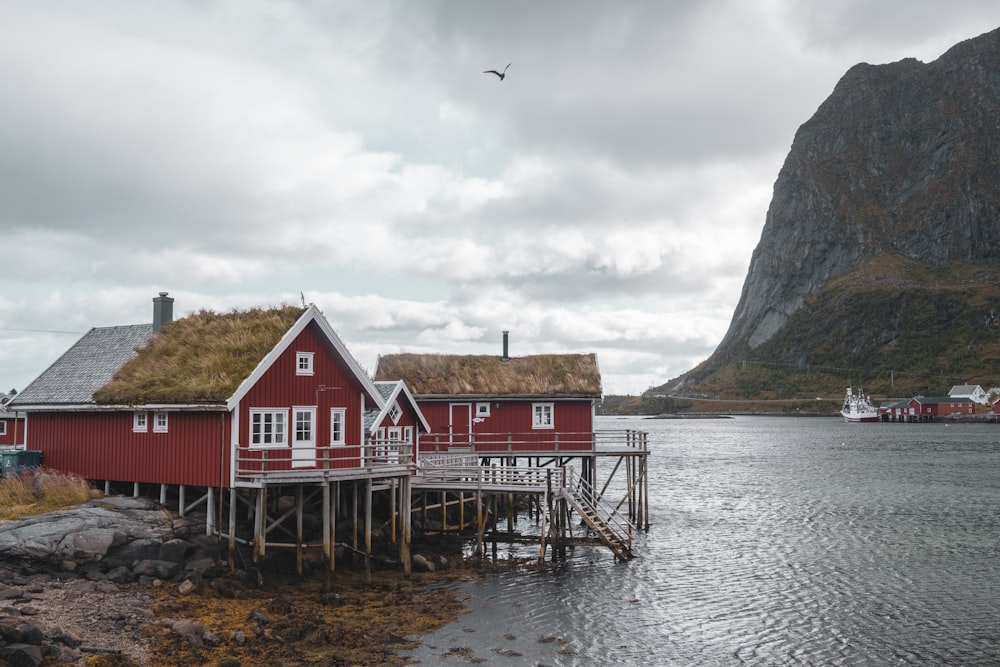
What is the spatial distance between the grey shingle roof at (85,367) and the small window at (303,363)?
301 inches

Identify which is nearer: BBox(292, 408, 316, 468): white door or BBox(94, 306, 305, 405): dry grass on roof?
BBox(94, 306, 305, 405): dry grass on roof

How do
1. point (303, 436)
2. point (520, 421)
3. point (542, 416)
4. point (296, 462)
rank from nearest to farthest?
point (296, 462), point (303, 436), point (542, 416), point (520, 421)

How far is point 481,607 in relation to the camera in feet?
85.4

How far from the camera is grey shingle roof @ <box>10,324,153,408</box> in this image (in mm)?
31973

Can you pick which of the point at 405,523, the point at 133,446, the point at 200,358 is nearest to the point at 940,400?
the point at 405,523

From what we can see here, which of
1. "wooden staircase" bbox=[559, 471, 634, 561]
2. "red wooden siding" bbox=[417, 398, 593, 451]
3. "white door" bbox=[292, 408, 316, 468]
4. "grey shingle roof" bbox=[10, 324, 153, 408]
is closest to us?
"white door" bbox=[292, 408, 316, 468]

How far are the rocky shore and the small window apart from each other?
5677 millimetres

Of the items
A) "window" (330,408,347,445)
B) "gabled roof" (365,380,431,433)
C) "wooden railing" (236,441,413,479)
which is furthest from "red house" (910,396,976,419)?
"window" (330,408,347,445)

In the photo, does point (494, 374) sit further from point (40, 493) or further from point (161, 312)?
point (40, 493)

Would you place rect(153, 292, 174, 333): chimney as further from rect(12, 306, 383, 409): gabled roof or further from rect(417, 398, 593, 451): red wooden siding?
rect(417, 398, 593, 451): red wooden siding

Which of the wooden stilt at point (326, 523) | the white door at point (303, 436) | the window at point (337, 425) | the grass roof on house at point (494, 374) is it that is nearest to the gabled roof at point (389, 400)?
the window at point (337, 425)

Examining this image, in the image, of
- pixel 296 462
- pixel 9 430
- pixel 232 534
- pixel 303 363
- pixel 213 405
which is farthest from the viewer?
pixel 9 430

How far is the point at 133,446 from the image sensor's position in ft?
97.8

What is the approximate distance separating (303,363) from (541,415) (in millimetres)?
16182
